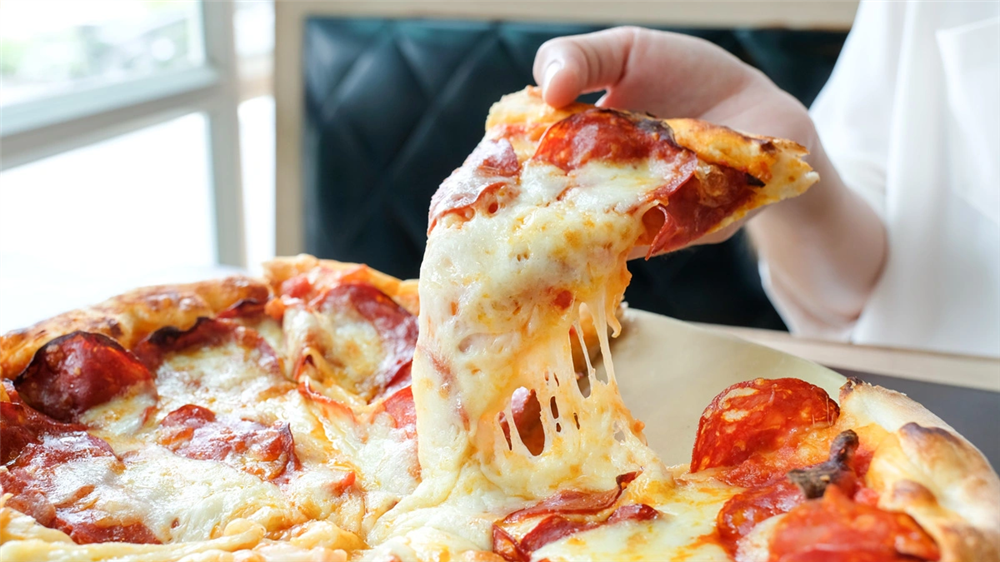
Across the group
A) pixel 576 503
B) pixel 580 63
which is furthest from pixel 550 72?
pixel 576 503

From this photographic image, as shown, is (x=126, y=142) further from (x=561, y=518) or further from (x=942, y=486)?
(x=942, y=486)

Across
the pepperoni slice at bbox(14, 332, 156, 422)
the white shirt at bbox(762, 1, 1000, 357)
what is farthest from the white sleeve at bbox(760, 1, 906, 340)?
the pepperoni slice at bbox(14, 332, 156, 422)

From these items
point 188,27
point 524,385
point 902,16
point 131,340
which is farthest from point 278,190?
point 524,385

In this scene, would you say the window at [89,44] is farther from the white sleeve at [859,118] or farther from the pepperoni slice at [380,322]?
the white sleeve at [859,118]

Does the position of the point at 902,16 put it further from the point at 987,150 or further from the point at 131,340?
the point at 131,340

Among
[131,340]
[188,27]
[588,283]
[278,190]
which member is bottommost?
[278,190]

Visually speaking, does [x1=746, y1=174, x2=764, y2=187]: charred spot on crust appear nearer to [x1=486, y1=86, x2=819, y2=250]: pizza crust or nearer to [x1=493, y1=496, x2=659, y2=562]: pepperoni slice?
[x1=486, y1=86, x2=819, y2=250]: pizza crust
